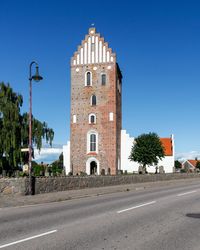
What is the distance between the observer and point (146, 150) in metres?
58.1

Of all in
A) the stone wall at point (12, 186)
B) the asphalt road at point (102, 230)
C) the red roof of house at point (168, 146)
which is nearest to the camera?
the asphalt road at point (102, 230)

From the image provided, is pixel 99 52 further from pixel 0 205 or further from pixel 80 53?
pixel 0 205

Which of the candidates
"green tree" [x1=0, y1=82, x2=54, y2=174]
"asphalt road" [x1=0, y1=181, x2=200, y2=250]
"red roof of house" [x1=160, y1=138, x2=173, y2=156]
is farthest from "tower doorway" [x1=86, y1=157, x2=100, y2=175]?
"asphalt road" [x1=0, y1=181, x2=200, y2=250]

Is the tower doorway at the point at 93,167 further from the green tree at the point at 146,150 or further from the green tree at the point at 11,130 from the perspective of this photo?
the green tree at the point at 11,130

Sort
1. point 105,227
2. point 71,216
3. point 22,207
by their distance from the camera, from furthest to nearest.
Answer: point 22,207 < point 71,216 < point 105,227

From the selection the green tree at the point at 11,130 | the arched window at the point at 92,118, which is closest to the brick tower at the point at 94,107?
the arched window at the point at 92,118

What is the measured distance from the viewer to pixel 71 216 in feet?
38.0

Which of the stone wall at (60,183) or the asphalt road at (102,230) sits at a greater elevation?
the stone wall at (60,183)

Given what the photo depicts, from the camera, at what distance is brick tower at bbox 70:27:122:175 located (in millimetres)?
54312

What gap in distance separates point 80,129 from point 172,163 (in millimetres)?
22463

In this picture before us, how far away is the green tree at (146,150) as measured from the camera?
5809 cm

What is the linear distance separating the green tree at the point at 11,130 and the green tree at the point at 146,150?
2344 cm

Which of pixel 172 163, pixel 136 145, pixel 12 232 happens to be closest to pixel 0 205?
pixel 12 232

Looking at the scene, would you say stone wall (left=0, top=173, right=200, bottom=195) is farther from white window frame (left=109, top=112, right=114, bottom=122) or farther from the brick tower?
white window frame (left=109, top=112, right=114, bottom=122)
